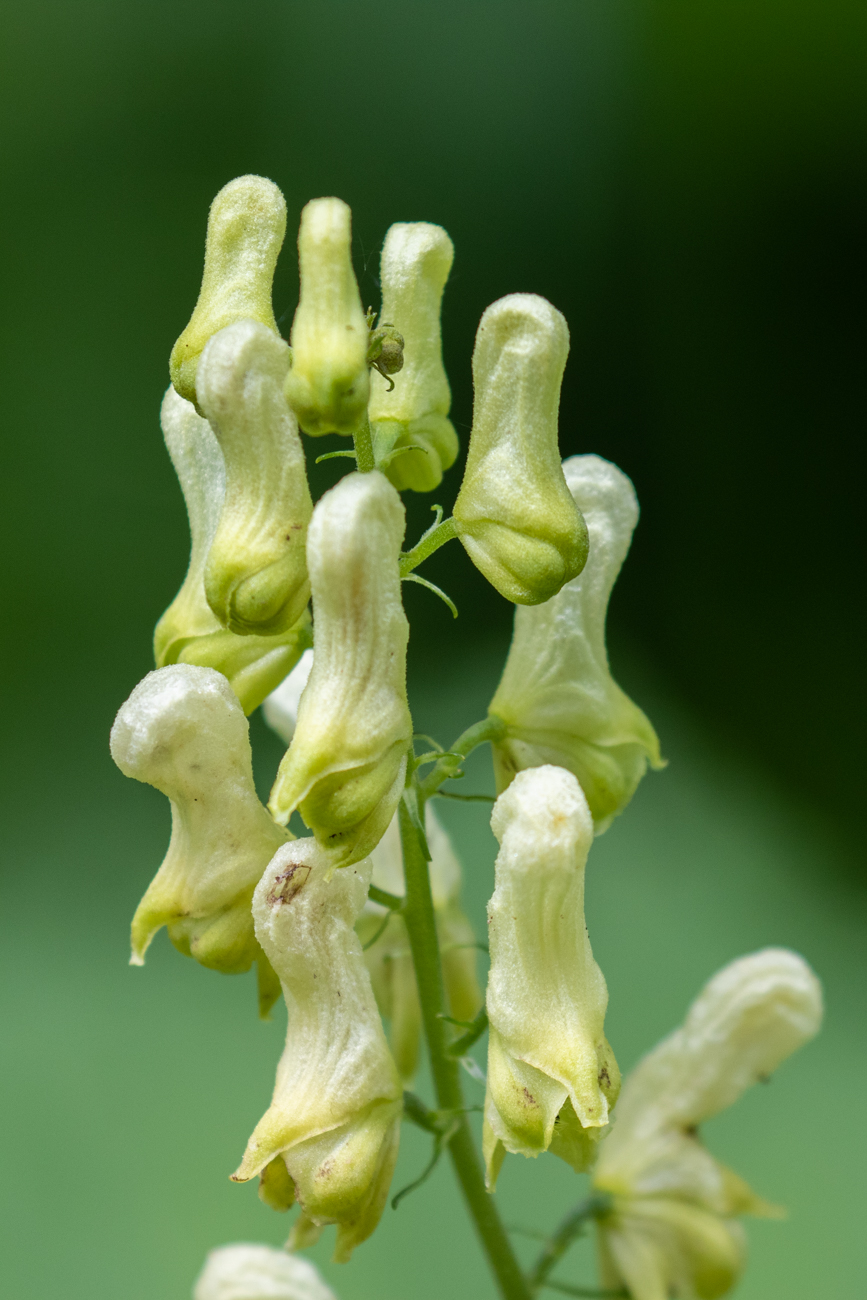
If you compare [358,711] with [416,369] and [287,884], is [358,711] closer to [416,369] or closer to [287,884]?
[287,884]

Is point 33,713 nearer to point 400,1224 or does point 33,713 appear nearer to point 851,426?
point 400,1224

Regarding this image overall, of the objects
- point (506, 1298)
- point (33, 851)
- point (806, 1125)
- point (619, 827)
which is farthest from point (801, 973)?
point (33, 851)

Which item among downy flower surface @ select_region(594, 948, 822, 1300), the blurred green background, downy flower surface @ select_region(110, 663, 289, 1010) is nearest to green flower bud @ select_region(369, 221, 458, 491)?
downy flower surface @ select_region(110, 663, 289, 1010)

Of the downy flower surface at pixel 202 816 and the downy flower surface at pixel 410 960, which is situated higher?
the downy flower surface at pixel 202 816

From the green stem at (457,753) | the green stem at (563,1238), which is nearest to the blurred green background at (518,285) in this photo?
the green stem at (563,1238)

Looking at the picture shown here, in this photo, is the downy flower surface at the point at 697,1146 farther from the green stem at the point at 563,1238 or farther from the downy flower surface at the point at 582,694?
the downy flower surface at the point at 582,694

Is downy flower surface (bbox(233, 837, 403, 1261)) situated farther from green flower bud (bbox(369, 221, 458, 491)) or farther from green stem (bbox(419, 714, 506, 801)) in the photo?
green flower bud (bbox(369, 221, 458, 491))
